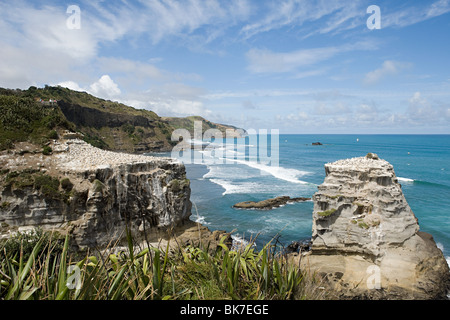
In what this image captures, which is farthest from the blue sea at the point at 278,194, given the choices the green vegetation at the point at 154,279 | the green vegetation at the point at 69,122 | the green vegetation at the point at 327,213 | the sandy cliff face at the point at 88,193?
the green vegetation at the point at 69,122

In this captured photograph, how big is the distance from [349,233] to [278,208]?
44.6ft

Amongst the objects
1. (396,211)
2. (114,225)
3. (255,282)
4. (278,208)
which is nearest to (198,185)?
(278,208)

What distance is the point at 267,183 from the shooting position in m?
39.4

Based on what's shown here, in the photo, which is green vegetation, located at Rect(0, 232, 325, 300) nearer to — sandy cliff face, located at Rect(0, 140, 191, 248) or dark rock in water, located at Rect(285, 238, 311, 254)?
sandy cliff face, located at Rect(0, 140, 191, 248)

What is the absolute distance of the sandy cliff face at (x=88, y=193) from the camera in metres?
13.4

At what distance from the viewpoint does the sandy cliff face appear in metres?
13.4

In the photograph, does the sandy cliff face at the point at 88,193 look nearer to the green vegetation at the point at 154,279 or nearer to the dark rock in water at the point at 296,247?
the green vegetation at the point at 154,279

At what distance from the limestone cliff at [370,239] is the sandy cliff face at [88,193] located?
8572mm

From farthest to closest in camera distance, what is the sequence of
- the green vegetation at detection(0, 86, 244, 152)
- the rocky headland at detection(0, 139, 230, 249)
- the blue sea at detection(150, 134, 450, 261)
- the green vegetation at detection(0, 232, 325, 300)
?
the blue sea at detection(150, 134, 450, 261) < the green vegetation at detection(0, 86, 244, 152) < the rocky headland at detection(0, 139, 230, 249) < the green vegetation at detection(0, 232, 325, 300)

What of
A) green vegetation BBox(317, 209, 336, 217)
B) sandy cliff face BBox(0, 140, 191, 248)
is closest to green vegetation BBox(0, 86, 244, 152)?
sandy cliff face BBox(0, 140, 191, 248)

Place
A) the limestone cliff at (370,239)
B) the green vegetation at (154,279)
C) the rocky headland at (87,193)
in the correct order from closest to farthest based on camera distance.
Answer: the green vegetation at (154,279), the limestone cliff at (370,239), the rocky headland at (87,193)

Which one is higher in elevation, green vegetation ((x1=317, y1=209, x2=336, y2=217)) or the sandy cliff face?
the sandy cliff face

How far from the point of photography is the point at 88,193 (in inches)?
555
